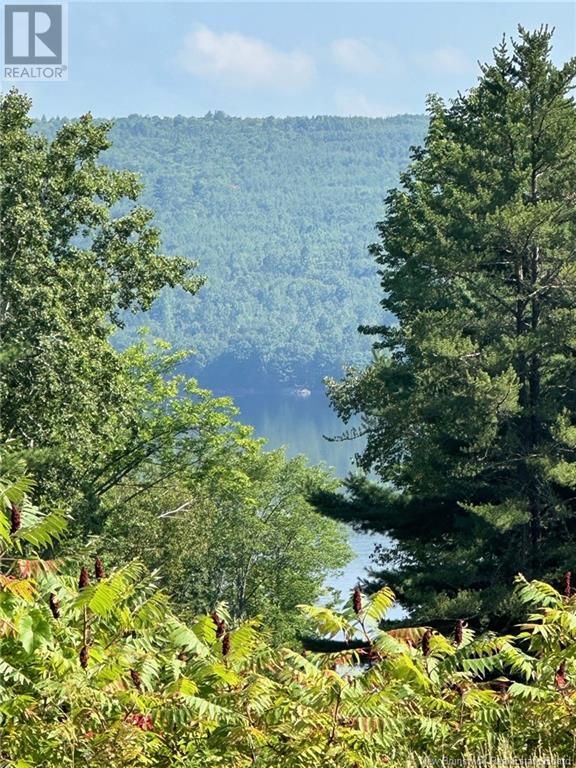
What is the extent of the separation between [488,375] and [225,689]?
21.3m

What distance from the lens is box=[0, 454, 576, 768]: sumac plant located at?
7.42 meters

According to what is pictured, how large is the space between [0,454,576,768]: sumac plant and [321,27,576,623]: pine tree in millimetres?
18720

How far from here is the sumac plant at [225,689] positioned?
24.3 feet

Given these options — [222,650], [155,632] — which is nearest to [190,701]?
[222,650]

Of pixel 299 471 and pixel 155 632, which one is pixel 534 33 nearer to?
pixel 155 632

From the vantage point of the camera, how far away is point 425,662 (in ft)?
Answer: 27.4

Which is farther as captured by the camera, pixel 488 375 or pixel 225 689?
pixel 488 375

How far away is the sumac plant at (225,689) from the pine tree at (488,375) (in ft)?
61.4

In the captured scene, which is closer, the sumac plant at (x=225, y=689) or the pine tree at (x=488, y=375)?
the sumac plant at (x=225, y=689)

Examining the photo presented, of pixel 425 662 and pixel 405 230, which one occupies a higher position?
pixel 405 230

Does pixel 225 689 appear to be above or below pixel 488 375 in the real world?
below

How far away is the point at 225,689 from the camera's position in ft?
25.7

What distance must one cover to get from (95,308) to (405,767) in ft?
A: 78.9

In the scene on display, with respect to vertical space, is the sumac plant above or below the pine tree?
below
